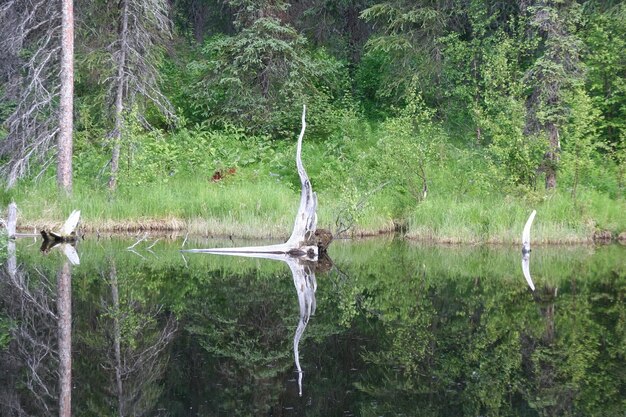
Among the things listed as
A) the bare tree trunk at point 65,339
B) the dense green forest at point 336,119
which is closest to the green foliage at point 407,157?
the dense green forest at point 336,119

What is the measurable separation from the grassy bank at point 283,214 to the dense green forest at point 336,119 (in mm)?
44

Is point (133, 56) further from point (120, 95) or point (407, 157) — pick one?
point (407, 157)

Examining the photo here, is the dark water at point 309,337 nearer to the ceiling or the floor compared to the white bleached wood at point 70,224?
nearer to the floor

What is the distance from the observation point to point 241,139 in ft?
85.6

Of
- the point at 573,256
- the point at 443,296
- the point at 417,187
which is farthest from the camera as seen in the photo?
the point at 417,187

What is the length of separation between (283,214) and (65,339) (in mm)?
10549

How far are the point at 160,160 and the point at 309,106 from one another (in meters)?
5.17

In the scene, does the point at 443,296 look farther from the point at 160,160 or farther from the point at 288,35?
the point at 288,35

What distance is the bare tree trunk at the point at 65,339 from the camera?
8484 mm

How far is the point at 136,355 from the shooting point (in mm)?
10141

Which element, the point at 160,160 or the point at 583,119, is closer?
the point at 583,119

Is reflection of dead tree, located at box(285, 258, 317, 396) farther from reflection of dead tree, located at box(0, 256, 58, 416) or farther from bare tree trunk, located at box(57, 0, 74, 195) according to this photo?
bare tree trunk, located at box(57, 0, 74, 195)

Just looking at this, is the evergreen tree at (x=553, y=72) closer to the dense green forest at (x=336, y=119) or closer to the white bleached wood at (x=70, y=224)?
the dense green forest at (x=336, y=119)

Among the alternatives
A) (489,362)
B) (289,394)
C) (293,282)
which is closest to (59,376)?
(289,394)
